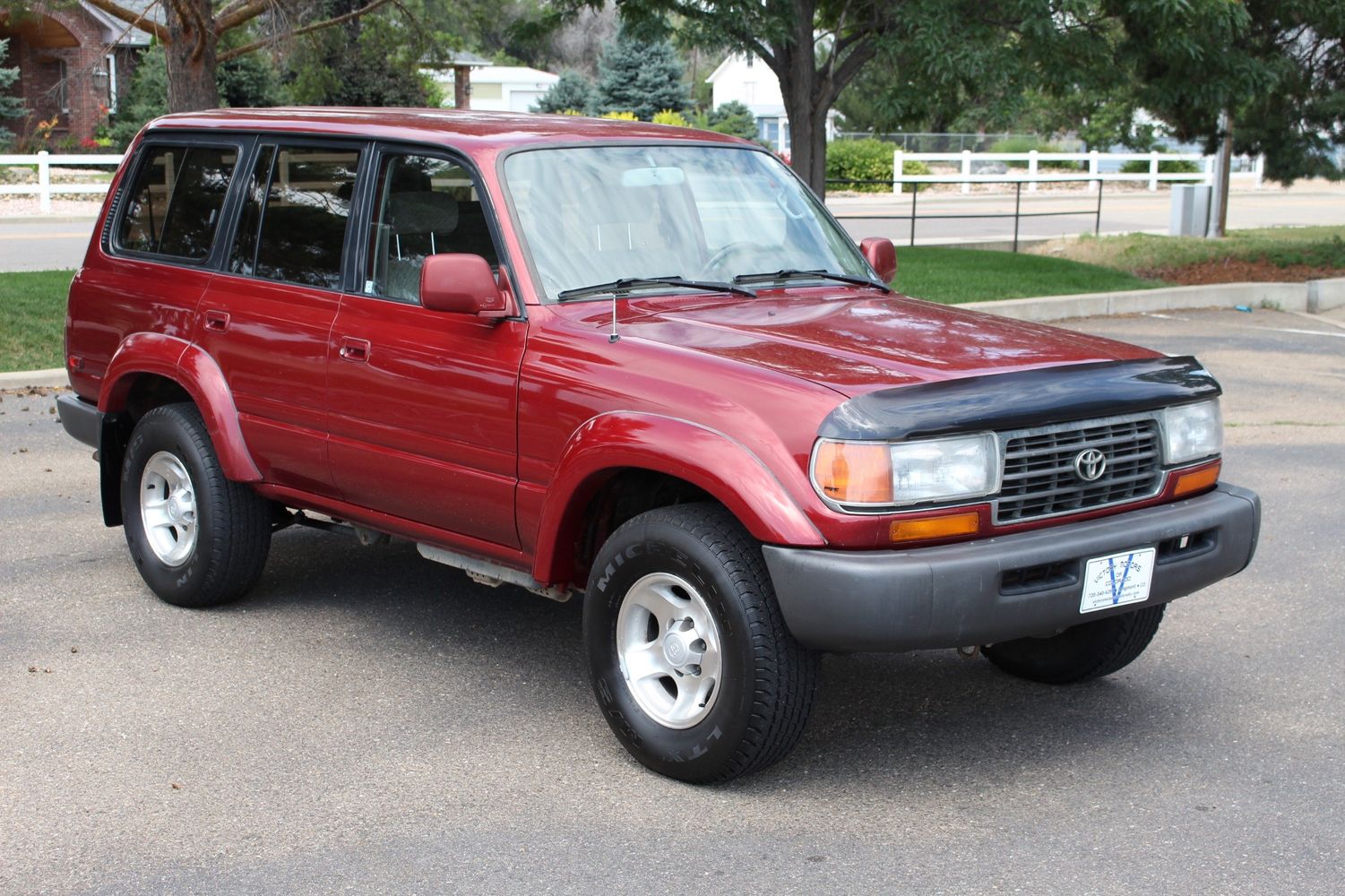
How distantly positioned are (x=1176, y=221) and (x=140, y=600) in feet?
71.5

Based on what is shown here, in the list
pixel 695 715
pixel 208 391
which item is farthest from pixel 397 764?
pixel 208 391

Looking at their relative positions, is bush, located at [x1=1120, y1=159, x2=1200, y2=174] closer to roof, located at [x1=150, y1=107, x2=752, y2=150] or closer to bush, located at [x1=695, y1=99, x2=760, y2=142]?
bush, located at [x1=695, y1=99, x2=760, y2=142]

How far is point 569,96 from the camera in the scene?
4834cm

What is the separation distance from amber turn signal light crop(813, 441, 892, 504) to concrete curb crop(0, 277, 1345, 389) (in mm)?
11121

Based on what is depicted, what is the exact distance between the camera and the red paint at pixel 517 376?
4.31m

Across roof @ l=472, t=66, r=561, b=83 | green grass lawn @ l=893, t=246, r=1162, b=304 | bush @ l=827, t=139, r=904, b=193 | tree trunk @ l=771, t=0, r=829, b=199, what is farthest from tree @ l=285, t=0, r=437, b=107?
roof @ l=472, t=66, r=561, b=83

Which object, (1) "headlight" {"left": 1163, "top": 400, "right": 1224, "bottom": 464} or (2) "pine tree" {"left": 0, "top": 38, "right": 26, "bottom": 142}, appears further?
(2) "pine tree" {"left": 0, "top": 38, "right": 26, "bottom": 142}

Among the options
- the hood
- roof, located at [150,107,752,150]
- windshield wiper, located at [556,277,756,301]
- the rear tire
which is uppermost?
roof, located at [150,107,752,150]

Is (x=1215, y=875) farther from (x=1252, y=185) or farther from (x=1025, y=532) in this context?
(x=1252, y=185)

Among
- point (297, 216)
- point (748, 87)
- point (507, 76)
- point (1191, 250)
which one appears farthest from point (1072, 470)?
point (748, 87)

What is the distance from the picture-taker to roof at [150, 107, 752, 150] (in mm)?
5375

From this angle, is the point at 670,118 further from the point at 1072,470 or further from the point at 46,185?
the point at 1072,470

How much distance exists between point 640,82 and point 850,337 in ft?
140

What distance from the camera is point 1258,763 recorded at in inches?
188
